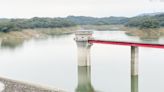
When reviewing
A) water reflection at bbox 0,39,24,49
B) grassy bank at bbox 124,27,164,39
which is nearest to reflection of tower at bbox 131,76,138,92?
water reflection at bbox 0,39,24,49

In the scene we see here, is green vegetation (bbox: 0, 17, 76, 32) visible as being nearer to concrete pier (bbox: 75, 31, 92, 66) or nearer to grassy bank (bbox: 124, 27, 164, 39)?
grassy bank (bbox: 124, 27, 164, 39)

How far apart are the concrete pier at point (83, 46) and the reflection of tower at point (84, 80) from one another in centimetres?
60

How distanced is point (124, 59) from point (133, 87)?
45.5ft

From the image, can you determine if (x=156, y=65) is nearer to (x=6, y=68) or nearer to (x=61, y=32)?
(x=6, y=68)

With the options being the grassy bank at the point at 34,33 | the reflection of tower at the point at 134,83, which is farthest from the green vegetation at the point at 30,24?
the reflection of tower at the point at 134,83

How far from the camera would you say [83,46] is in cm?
3509

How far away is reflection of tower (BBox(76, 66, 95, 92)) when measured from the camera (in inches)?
1090

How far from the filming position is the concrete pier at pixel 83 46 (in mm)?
34844

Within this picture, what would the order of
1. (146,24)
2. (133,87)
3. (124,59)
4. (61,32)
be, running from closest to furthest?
(133,87)
(124,59)
(146,24)
(61,32)

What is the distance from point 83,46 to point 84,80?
4.98 meters

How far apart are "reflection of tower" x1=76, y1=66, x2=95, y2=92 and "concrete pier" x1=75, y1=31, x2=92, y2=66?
1.98 feet

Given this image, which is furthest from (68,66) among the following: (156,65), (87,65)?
(156,65)

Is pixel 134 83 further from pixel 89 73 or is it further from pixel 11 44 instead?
pixel 11 44

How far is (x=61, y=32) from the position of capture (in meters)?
111
